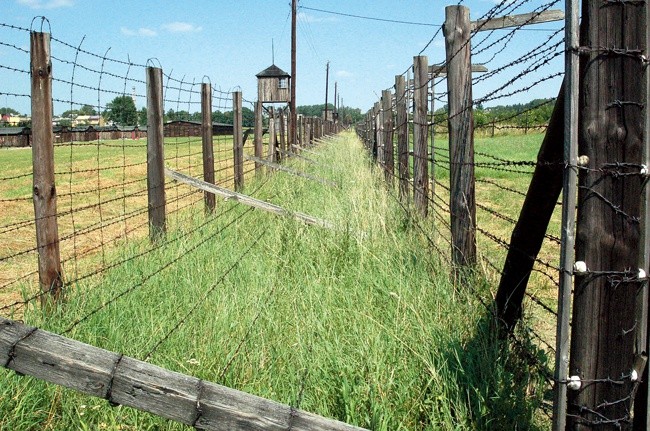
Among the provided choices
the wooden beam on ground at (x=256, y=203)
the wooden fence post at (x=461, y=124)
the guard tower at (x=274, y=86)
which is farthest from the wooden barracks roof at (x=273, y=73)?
the wooden fence post at (x=461, y=124)

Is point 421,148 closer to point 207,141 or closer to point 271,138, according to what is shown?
point 207,141

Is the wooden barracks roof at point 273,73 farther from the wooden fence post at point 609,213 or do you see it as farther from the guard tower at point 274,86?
the wooden fence post at point 609,213

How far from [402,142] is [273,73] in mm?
43864

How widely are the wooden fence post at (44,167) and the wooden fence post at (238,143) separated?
5.87 meters

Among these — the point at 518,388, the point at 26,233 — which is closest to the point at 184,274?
the point at 518,388

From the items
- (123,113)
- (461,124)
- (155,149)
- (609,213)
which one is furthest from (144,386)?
(123,113)

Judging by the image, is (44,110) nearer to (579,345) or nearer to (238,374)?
(238,374)

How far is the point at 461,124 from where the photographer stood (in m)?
4.08

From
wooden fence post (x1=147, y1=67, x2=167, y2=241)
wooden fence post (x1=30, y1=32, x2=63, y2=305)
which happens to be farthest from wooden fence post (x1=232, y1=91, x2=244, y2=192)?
wooden fence post (x1=30, y1=32, x2=63, y2=305)

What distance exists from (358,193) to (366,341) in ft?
15.5

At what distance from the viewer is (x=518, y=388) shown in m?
2.98

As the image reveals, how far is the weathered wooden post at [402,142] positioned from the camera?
7.49m

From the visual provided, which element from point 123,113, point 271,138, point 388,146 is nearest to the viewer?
point 123,113

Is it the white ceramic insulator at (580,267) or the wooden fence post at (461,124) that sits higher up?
the wooden fence post at (461,124)
